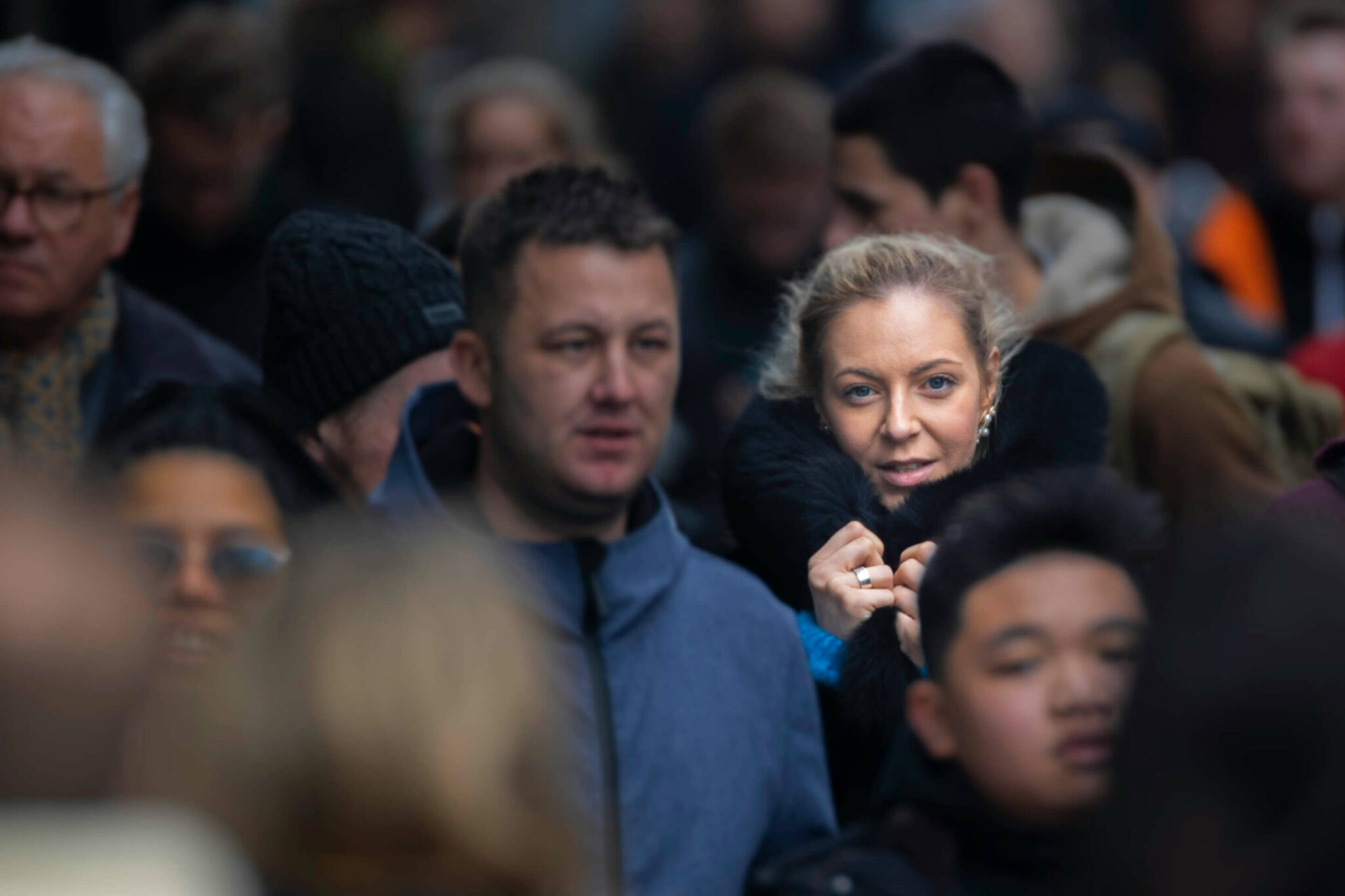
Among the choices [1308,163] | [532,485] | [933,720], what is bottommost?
[933,720]

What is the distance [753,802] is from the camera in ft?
9.62

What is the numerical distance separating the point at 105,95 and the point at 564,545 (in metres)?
1.89

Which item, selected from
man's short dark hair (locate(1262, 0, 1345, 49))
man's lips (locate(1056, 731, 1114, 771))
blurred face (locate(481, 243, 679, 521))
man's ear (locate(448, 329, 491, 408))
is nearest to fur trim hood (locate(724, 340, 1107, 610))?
blurred face (locate(481, 243, 679, 521))

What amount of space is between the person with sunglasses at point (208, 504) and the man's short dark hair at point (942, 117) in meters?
1.58

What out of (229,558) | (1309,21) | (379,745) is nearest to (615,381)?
(229,558)

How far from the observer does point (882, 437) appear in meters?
3.11

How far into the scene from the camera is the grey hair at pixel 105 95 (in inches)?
165

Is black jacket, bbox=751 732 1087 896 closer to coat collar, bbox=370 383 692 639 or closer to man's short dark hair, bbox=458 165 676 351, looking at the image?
coat collar, bbox=370 383 692 639

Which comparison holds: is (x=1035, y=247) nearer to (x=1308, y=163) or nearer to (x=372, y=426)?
(x=372, y=426)

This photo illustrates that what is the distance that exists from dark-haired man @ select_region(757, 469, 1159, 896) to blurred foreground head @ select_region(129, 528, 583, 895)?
63cm

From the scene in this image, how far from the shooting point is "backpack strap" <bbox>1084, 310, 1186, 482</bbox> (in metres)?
3.91

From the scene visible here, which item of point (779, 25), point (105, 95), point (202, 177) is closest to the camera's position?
point (105, 95)

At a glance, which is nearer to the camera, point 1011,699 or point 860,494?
point 1011,699

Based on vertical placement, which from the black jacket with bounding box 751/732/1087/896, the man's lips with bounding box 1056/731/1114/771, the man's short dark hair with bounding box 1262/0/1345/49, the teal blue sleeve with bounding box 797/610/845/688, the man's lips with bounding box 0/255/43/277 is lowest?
the black jacket with bounding box 751/732/1087/896
